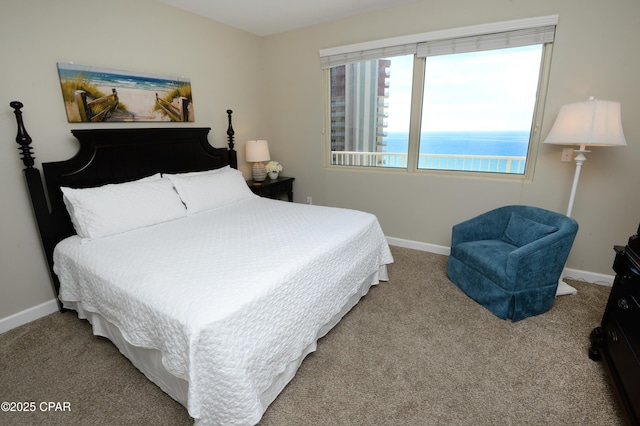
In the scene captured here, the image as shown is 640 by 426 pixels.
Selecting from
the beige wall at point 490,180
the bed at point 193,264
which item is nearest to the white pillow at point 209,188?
the bed at point 193,264

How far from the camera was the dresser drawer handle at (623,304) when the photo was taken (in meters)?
1.52

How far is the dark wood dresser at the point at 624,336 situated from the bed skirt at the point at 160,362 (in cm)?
145

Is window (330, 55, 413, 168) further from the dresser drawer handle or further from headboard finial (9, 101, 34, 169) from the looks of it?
headboard finial (9, 101, 34, 169)

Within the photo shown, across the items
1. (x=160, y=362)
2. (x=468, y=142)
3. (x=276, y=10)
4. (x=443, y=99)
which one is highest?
(x=276, y=10)

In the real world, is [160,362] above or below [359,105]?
below

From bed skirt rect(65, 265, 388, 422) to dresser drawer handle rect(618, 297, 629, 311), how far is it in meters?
1.50

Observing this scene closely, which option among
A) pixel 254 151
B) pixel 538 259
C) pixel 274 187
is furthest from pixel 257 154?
pixel 538 259

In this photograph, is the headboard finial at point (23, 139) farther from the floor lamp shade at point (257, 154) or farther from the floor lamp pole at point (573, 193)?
the floor lamp pole at point (573, 193)

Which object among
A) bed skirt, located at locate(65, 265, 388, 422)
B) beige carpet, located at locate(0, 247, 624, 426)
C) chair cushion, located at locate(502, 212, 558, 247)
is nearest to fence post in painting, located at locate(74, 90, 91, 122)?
bed skirt, located at locate(65, 265, 388, 422)

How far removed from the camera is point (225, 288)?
4.52ft

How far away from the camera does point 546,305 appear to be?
87.0 inches

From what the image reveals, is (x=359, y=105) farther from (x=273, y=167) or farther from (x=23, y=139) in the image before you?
(x=23, y=139)

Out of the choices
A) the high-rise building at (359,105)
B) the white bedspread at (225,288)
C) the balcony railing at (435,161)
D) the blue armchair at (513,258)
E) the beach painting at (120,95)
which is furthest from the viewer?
the balcony railing at (435,161)

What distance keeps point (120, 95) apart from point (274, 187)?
179 centimetres
